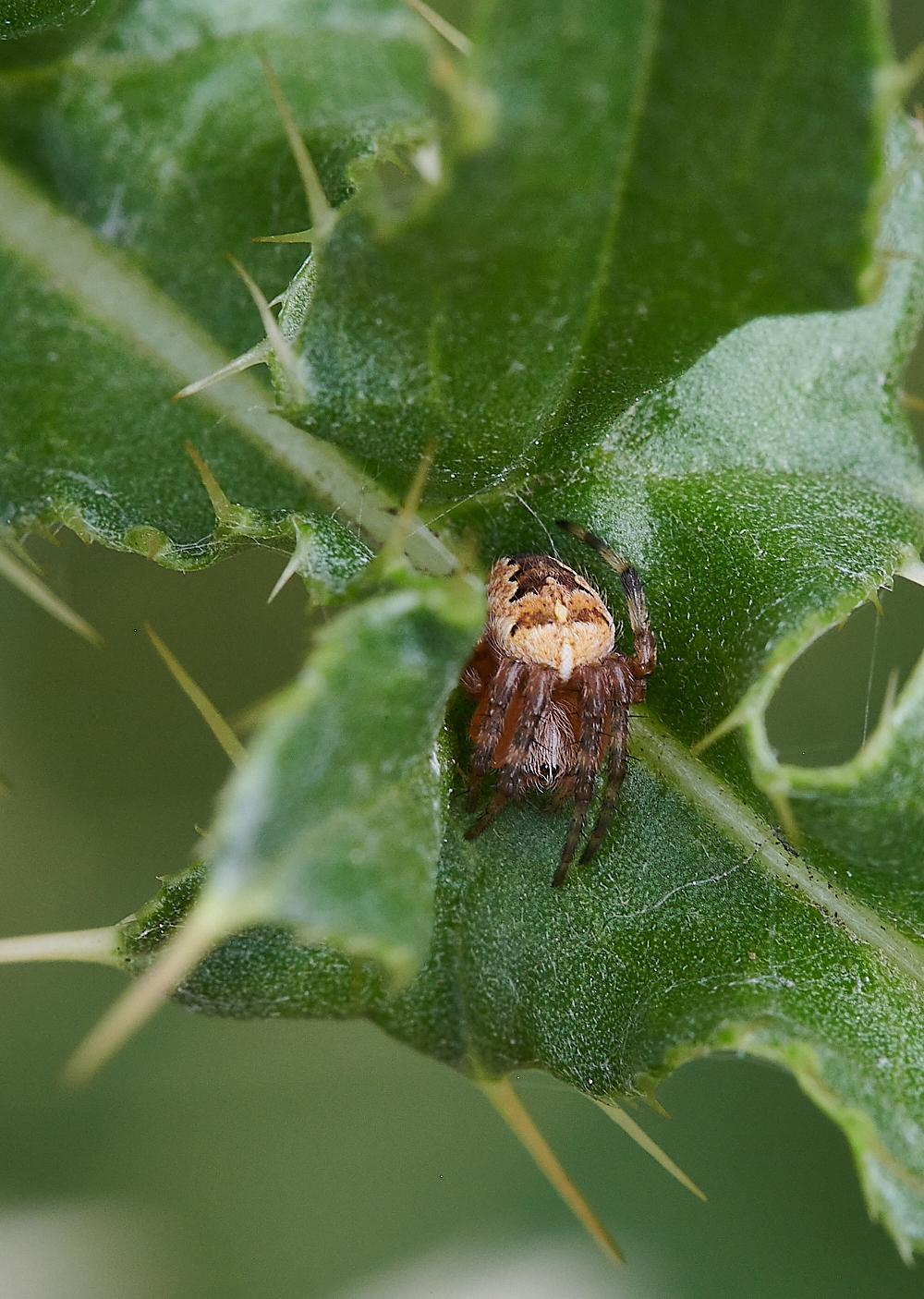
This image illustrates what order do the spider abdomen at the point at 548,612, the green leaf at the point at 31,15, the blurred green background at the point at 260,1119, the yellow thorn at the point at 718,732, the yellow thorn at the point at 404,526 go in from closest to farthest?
the yellow thorn at the point at 404,526 < the yellow thorn at the point at 718,732 < the green leaf at the point at 31,15 < the spider abdomen at the point at 548,612 < the blurred green background at the point at 260,1119

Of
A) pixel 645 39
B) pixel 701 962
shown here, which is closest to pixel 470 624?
pixel 645 39

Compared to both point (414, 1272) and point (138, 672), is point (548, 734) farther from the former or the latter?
point (414, 1272)

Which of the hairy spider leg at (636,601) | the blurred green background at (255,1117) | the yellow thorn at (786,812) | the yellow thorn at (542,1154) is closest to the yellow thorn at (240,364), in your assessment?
the hairy spider leg at (636,601)

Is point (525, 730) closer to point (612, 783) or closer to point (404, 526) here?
point (612, 783)

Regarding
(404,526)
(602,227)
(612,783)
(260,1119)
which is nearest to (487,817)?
(612,783)

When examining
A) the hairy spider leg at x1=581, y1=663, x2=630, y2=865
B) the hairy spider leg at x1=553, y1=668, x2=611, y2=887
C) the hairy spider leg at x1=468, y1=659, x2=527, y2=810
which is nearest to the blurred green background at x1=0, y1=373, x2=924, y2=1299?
the hairy spider leg at x1=468, y1=659, x2=527, y2=810

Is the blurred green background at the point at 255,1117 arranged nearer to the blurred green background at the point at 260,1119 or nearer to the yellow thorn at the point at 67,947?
the blurred green background at the point at 260,1119
